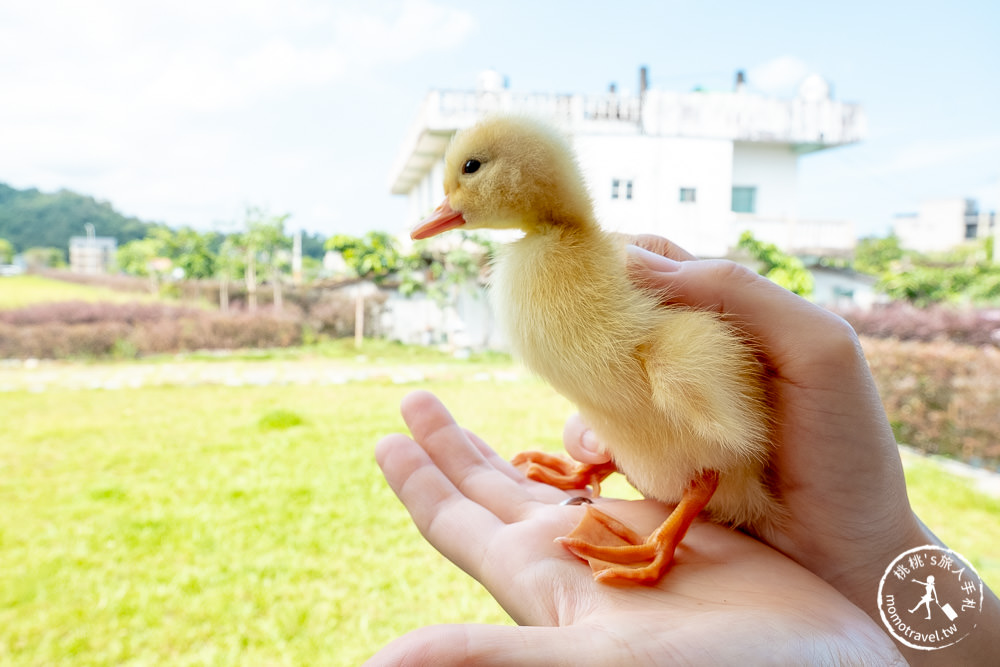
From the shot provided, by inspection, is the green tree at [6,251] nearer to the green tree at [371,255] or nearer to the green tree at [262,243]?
the green tree at [262,243]

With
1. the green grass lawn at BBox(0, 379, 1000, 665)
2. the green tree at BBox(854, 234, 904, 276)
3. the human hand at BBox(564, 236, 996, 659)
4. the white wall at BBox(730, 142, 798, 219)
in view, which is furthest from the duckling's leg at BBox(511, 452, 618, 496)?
the green tree at BBox(854, 234, 904, 276)

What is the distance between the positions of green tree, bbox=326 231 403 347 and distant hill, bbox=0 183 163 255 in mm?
1888

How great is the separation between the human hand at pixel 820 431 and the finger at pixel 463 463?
301mm

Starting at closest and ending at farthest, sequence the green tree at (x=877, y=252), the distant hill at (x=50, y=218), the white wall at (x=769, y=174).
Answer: the distant hill at (x=50, y=218)
the white wall at (x=769, y=174)
the green tree at (x=877, y=252)

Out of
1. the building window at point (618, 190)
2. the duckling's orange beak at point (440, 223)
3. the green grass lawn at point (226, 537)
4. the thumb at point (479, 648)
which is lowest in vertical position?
the green grass lawn at point (226, 537)

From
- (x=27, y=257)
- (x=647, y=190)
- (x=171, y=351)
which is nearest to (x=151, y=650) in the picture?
(x=647, y=190)

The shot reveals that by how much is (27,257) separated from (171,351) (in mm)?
1503

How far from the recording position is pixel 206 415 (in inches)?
114

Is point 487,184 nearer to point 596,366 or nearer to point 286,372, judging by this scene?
point 596,366

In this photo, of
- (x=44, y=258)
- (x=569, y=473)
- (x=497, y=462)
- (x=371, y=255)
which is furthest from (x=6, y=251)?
(x=569, y=473)

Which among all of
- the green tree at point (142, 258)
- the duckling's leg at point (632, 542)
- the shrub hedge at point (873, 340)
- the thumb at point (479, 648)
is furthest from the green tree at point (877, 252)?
the thumb at point (479, 648)

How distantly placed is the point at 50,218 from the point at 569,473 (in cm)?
501

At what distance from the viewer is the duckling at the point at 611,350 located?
55 centimetres

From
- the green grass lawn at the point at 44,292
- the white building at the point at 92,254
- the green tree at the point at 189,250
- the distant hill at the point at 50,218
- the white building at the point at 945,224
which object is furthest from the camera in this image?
the white building at the point at 945,224
